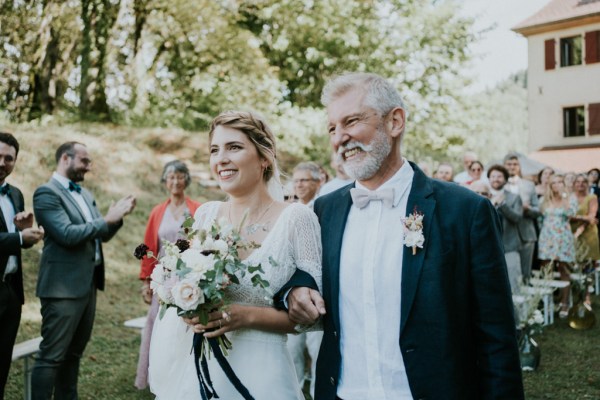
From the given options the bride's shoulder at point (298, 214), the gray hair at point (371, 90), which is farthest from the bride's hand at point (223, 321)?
the gray hair at point (371, 90)

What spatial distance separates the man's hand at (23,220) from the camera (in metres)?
4.62

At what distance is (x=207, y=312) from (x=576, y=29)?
95.1ft

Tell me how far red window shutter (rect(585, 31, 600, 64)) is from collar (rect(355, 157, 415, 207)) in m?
27.3

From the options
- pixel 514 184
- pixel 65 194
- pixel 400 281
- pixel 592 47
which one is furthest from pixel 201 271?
pixel 592 47

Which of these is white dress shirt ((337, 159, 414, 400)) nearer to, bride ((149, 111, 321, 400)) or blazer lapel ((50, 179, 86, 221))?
bride ((149, 111, 321, 400))

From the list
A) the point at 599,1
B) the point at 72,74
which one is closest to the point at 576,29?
the point at 599,1

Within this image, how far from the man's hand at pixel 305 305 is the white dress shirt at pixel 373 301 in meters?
0.12

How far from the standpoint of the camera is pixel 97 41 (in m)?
17.7

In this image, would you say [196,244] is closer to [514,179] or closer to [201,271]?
[201,271]

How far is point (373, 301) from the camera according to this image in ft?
7.81

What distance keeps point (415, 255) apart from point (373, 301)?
25cm

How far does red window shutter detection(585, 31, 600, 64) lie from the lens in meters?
26.1

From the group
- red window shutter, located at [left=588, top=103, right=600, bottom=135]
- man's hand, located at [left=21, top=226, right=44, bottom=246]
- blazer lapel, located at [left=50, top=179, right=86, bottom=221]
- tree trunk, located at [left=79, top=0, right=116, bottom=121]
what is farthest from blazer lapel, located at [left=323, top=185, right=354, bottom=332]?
red window shutter, located at [left=588, top=103, right=600, bottom=135]

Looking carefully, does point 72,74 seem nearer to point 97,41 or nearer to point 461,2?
point 97,41
